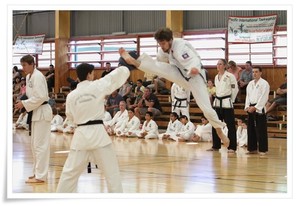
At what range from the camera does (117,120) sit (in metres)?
17.1

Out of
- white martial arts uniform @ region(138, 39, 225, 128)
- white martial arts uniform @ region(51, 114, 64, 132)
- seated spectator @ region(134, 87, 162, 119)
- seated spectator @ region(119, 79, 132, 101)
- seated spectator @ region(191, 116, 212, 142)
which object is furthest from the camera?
white martial arts uniform @ region(51, 114, 64, 132)

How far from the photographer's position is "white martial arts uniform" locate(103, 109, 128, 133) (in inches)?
667

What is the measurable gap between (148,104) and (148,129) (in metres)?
1.48

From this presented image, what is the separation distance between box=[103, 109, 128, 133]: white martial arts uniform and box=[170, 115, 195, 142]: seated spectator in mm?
2223

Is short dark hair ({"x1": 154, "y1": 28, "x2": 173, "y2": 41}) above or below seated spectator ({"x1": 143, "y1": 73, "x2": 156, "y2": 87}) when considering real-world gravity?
above

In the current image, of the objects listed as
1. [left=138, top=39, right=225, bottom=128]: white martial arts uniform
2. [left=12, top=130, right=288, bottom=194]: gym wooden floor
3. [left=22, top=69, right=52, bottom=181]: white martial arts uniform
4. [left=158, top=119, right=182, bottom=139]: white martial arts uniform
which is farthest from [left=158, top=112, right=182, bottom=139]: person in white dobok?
A: [left=22, top=69, right=52, bottom=181]: white martial arts uniform

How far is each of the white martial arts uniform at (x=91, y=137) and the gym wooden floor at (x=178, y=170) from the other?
1.47m

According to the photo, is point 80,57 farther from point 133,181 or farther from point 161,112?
point 133,181

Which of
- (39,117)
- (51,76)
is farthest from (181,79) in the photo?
(51,76)

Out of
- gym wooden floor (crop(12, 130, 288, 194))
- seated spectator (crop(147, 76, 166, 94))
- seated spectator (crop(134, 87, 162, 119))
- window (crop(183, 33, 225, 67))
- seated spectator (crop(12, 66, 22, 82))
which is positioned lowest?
gym wooden floor (crop(12, 130, 288, 194))

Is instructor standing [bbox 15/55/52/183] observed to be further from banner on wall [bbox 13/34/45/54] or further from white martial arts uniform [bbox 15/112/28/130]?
banner on wall [bbox 13/34/45/54]

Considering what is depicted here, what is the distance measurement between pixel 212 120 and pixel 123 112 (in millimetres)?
9194
